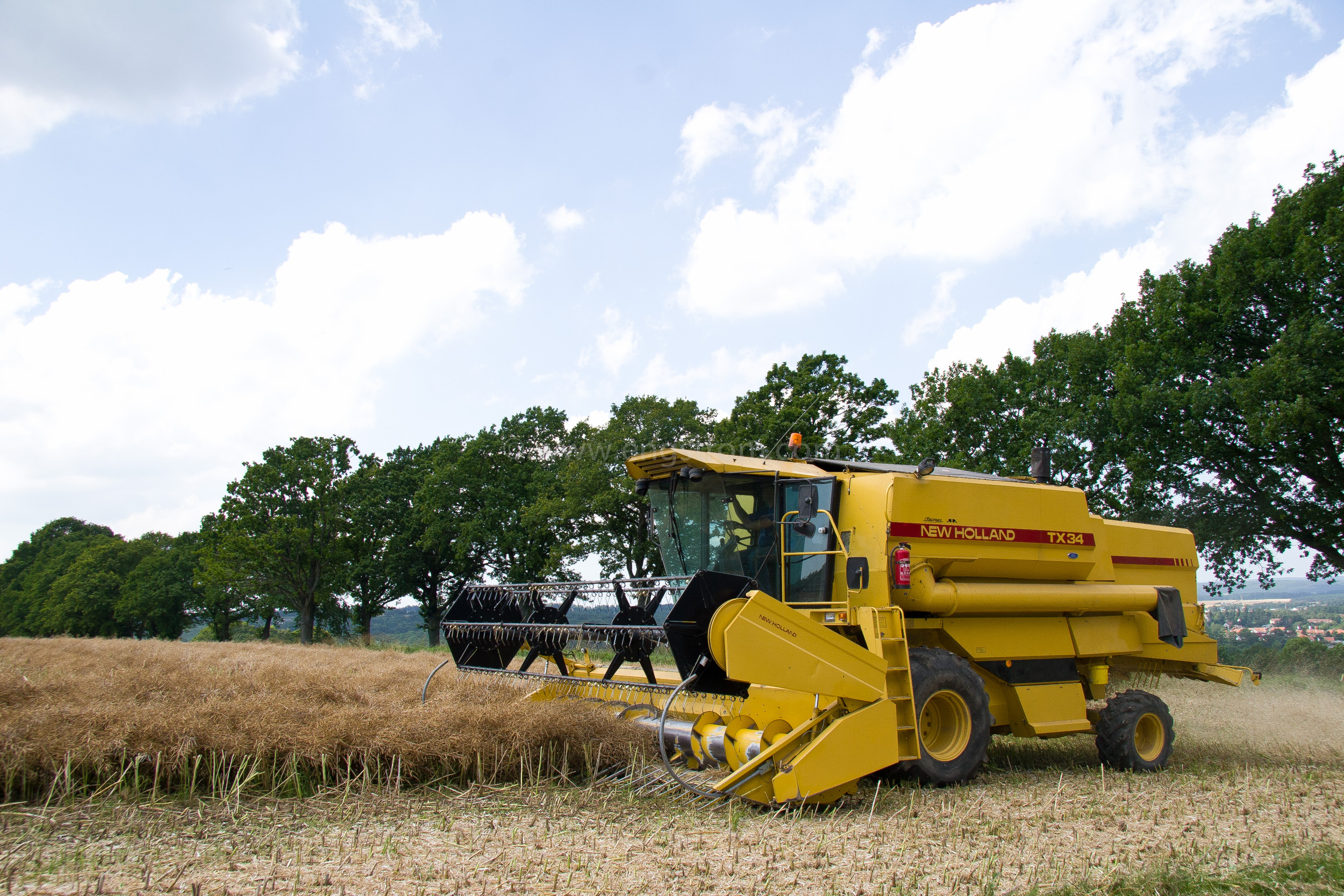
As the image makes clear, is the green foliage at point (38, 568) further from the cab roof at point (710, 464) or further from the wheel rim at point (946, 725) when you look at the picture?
the wheel rim at point (946, 725)

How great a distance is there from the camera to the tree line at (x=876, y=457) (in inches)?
800

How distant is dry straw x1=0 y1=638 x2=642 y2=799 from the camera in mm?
5082

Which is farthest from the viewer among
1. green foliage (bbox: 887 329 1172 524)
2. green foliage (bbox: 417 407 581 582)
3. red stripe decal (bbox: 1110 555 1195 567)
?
green foliage (bbox: 417 407 581 582)

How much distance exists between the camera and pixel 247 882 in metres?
3.62

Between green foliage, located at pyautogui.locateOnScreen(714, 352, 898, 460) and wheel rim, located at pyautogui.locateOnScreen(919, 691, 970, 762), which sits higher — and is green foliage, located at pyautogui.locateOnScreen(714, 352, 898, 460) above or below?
above

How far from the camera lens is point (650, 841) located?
459 centimetres

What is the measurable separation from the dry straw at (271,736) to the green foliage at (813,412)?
20.7 m

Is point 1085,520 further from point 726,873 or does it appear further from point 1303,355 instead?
point 1303,355

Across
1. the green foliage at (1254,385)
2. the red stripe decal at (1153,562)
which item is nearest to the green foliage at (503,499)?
the green foliage at (1254,385)

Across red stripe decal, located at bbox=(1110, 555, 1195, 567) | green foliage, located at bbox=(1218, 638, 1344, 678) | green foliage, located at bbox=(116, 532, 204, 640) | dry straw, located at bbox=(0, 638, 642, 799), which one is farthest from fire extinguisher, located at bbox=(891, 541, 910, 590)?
green foliage, located at bbox=(116, 532, 204, 640)

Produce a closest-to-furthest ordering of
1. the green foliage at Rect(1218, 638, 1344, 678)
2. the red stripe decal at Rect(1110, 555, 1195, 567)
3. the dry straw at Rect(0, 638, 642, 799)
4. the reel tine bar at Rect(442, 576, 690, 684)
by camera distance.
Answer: the dry straw at Rect(0, 638, 642, 799), the reel tine bar at Rect(442, 576, 690, 684), the red stripe decal at Rect(1110, 555, 1195, 567), the green foliage at Rect(1218, 638, 1344, 678)

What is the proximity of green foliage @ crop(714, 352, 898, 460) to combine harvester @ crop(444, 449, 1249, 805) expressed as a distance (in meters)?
18.2

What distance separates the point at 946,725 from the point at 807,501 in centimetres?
215

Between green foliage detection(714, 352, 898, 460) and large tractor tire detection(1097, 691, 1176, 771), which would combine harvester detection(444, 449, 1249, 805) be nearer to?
large tractor tire detection(1097, 691, 1176, 771)
